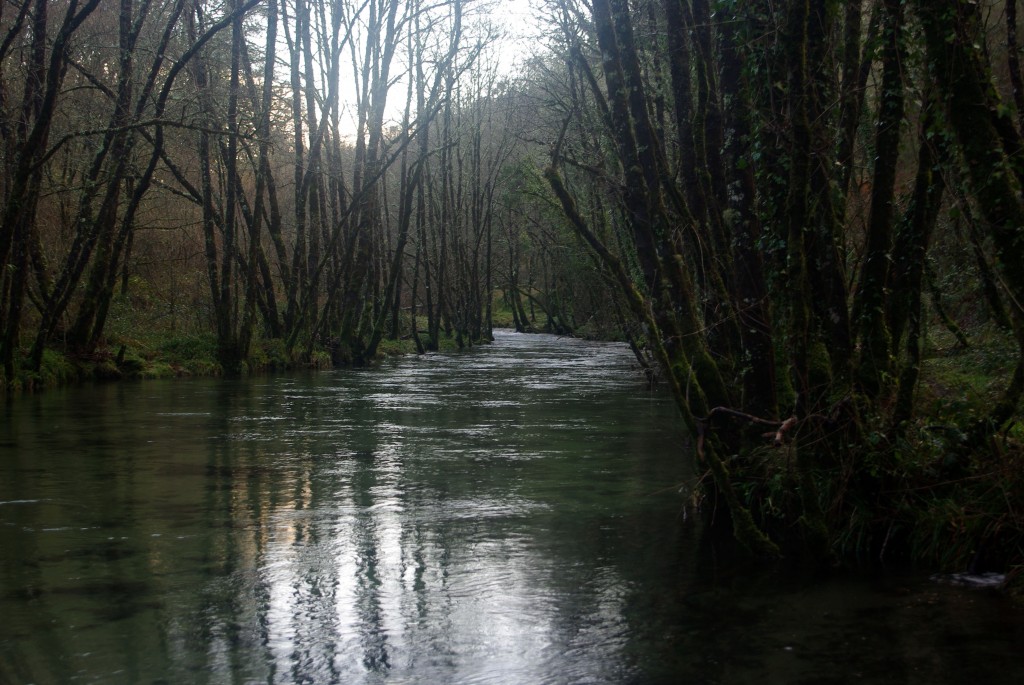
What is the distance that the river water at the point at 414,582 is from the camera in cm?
551

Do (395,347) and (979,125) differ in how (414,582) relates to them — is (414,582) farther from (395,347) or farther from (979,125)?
(395,347)

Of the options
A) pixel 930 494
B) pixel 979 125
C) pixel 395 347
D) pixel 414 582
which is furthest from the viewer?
pixel 395 347

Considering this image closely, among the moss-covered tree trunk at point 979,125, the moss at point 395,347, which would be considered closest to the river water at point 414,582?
the moss-covered tree trunk at point 979,125

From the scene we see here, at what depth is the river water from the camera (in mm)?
5508

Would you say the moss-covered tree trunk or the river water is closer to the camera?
the river water

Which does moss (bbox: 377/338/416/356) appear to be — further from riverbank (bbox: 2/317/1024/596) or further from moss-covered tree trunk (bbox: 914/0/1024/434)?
moss-covered tree trunk (bbox: 914/0/1024/434)

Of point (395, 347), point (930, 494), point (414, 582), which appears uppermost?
point (395, 347)

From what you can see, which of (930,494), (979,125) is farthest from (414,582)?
(979,125)

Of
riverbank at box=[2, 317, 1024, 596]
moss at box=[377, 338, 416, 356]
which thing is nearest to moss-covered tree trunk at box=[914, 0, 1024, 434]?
riverbank at box=[2, 317, 1024, 596]

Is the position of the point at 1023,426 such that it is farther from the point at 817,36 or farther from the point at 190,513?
the point at 190,513

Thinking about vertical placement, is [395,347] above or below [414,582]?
above

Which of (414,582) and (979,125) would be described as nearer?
(979,125)

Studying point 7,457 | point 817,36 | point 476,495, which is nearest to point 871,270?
point 817,36

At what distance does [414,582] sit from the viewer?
7.05m
